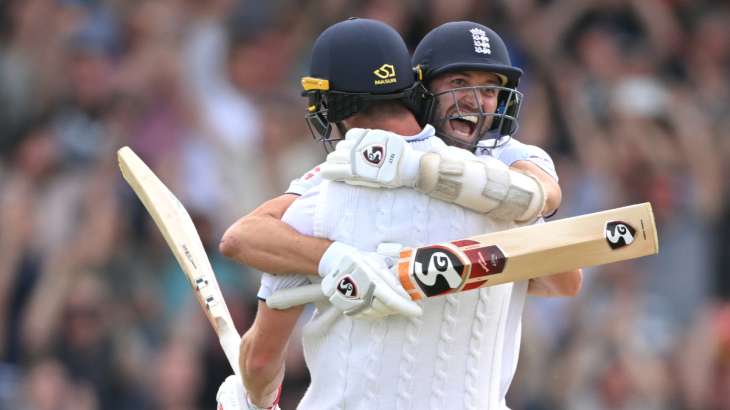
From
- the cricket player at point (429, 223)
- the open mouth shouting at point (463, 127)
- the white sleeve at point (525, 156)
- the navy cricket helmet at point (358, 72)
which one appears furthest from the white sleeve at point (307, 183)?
the white sleeve at point (525, 156)

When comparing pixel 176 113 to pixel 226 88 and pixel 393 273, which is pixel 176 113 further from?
pixel 393 273

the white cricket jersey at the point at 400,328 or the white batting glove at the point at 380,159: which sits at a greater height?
the white batting glove at the point at 380,159

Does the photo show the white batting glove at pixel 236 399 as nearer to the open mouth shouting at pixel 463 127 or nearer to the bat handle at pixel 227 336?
the bat handle at pixel 227 336

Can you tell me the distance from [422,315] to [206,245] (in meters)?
4.30

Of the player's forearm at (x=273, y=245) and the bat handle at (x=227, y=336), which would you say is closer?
the player's forearm at (x=273, y=245)

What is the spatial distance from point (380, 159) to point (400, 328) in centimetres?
45

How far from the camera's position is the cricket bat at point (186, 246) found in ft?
15.4

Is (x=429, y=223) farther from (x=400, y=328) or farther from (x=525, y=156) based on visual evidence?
(x=525, y=156)

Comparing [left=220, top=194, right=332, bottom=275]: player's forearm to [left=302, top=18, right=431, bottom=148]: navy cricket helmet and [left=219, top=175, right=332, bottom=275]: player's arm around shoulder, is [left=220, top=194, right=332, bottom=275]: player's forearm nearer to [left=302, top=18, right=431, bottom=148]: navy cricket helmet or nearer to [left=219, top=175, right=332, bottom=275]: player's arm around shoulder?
[left=219, top=175, right=332, bottom=275]: player's arm around shoulder

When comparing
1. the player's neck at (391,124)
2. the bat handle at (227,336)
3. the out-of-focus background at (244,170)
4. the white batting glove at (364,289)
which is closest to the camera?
the white batting glove at (364,289)

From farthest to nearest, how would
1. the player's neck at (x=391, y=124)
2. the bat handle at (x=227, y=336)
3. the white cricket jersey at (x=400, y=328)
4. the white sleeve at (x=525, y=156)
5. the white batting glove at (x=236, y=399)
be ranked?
1. the bat handle at (x=227, y=336)
2. the white batting glove at (x=236, y=399)
3. the white sleeve at (x=525, y=156)
4. the player's neck at (x=391, y=124)
5. the white cricket jersey at (x=400, y=328)

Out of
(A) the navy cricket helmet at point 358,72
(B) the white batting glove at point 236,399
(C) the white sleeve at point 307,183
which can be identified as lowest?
(B) the white batting glove at point 236,399

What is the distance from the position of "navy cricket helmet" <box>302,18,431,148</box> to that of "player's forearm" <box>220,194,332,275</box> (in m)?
0.29

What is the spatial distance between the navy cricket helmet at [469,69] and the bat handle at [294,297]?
563mm
